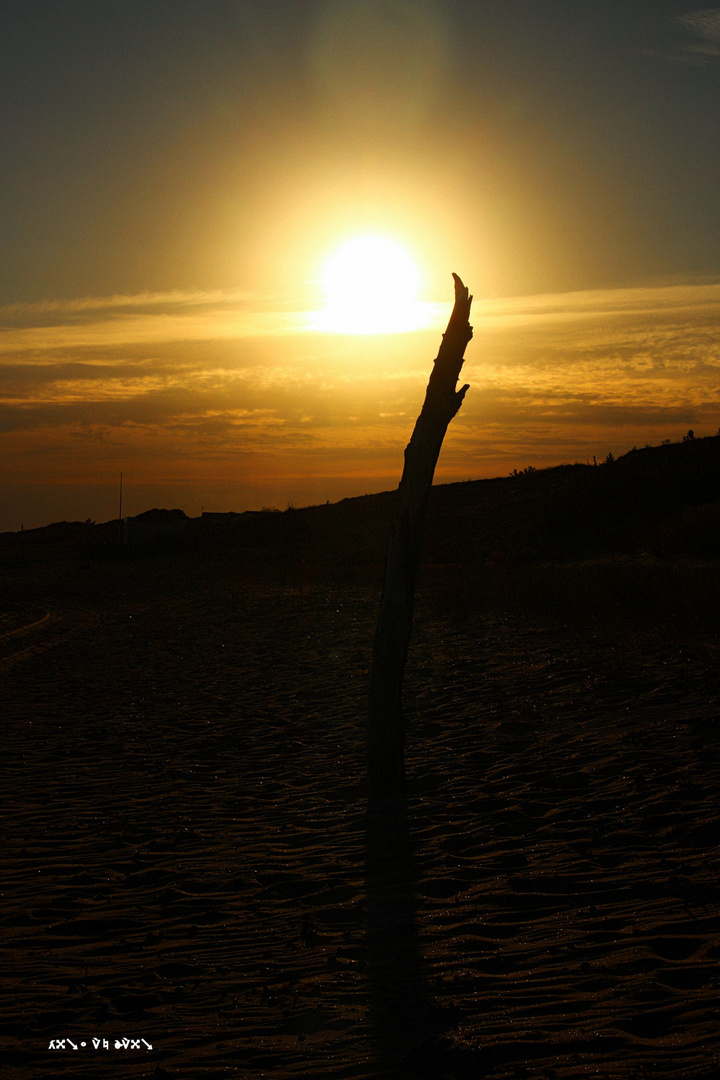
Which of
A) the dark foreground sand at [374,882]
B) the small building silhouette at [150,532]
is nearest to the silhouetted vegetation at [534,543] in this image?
the small building silhouette at [150,532]

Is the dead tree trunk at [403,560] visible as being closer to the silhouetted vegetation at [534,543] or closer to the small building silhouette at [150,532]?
the silhouetted vegetation at [534,543]

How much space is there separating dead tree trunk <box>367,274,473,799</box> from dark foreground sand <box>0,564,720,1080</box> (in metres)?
0.44

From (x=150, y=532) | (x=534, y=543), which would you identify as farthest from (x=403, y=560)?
(x=150, y=532)

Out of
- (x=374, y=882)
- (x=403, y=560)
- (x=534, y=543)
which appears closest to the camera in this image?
(x=374, y=882)

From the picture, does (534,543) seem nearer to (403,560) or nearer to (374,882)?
(403,560)

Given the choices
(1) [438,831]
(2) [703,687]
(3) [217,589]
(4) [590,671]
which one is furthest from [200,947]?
(3) [217,589]

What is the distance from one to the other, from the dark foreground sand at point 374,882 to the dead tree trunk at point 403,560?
17.3 inches

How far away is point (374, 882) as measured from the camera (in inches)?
225

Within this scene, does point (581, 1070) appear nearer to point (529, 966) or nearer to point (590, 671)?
point (529, 966)

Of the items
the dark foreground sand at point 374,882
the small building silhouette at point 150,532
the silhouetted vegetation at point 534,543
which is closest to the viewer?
the dark foreground sand at point 374,882

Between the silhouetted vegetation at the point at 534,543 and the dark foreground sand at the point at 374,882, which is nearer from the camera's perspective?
the dark foreground sand at the point at 374,882

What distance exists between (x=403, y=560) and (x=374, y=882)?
108 inches

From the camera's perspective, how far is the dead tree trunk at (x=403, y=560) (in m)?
7.61

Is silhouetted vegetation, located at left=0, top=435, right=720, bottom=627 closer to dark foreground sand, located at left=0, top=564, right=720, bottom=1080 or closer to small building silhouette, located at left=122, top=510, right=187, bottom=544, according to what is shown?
small building silhouette, located at left=122, top=510, right=187, bottom=544
